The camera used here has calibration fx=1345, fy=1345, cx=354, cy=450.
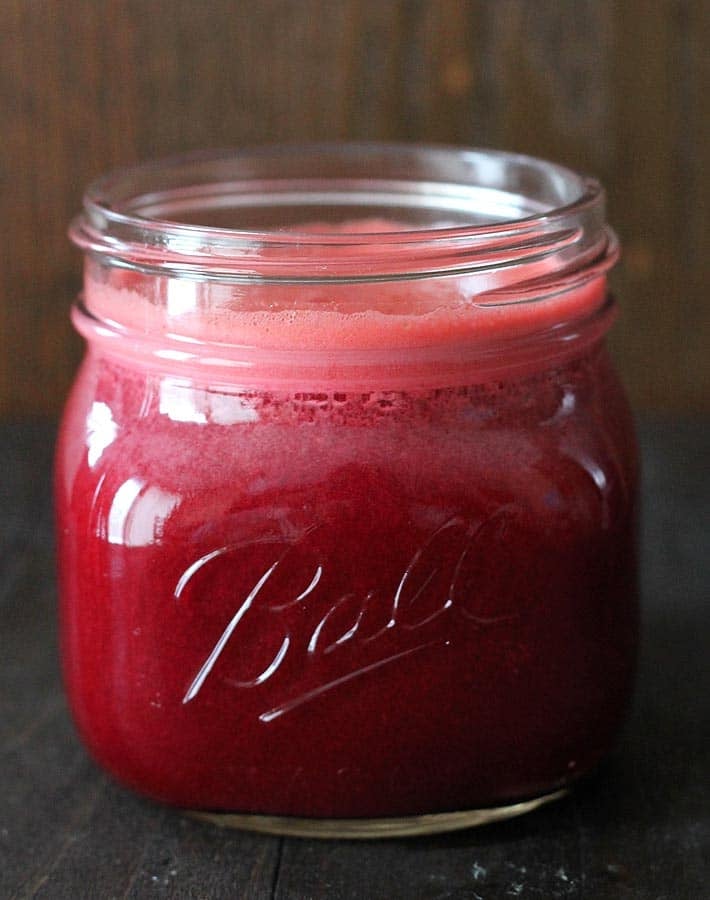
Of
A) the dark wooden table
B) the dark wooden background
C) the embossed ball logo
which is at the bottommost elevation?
the dark wooden table

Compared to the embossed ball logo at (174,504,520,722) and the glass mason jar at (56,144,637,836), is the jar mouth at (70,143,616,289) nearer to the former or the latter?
the glass mason jar at (56,144,637,836)

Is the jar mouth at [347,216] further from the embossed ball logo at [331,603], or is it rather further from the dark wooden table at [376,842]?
the dark wooden table at [376,842]

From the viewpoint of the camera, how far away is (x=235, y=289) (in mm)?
732

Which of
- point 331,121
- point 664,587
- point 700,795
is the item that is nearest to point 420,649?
point 700,795

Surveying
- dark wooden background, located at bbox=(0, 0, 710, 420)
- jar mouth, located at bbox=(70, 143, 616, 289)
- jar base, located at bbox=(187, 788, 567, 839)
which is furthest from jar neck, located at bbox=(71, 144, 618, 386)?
dark wooden background, located at bbox=(0, 0, 710, 420)

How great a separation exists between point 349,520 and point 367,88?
2.60ft

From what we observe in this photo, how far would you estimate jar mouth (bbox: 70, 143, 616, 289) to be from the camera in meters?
0.72

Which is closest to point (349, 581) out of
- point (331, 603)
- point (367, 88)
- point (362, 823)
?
point (331, 603)

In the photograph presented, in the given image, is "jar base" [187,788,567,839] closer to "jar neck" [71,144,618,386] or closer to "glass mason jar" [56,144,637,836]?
"glass mason jar" [56,144,637,836]

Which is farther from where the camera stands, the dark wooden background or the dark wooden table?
the dark wooden background

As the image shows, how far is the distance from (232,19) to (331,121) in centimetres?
14

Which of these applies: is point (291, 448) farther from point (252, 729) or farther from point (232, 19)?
point (232, 19)

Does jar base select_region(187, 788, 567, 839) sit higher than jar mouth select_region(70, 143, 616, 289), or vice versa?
jar mouth select_region(70, 143, 616, 289)

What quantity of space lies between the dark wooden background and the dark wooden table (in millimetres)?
600
